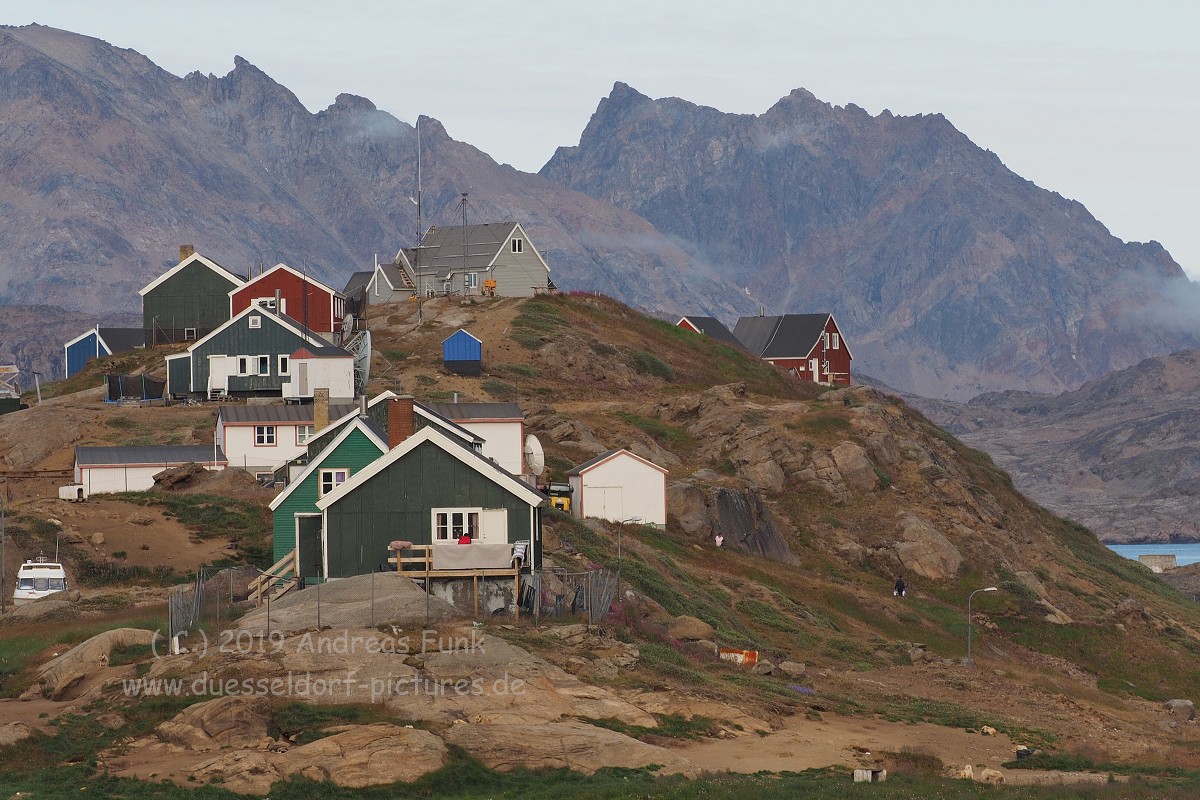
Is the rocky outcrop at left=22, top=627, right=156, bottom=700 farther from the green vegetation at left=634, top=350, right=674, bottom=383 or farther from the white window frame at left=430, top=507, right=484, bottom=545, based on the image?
the green vegetation at left=634, top=350, right=674, bottom=383

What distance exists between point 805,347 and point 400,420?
104 m

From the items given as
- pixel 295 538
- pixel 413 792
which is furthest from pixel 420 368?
pixel 413 792

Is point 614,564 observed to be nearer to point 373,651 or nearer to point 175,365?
point 373,651

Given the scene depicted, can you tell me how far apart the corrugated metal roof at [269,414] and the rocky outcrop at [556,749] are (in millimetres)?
43994

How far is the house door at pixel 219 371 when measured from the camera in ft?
327

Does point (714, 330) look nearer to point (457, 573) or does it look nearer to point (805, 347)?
point (805, 347)

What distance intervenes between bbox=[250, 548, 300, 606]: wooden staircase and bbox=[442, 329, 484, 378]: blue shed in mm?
52914

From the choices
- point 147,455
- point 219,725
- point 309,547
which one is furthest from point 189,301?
point 219,725

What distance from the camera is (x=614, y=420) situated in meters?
106

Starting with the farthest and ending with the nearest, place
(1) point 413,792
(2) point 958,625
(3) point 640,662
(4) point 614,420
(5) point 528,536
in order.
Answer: (4) point 614,420 < (2) point 958,625 < (5) point 528,536 < (3) point 640,662 < (1) point 413,792

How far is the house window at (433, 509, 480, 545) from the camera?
174ft

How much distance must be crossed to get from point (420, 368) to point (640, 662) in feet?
207

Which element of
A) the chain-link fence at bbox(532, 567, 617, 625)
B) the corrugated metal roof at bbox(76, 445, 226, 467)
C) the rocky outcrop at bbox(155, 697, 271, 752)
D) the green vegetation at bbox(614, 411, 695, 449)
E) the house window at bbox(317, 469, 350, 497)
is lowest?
the rocky outcrop at bbox(155, 697, 271, 752)

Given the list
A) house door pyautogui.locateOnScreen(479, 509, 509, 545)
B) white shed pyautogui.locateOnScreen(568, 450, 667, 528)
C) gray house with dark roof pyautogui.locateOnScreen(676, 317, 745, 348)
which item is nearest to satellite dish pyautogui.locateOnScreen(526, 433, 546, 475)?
white shed pyautogui.locateOnScreen(568, 450, 667, 528)
